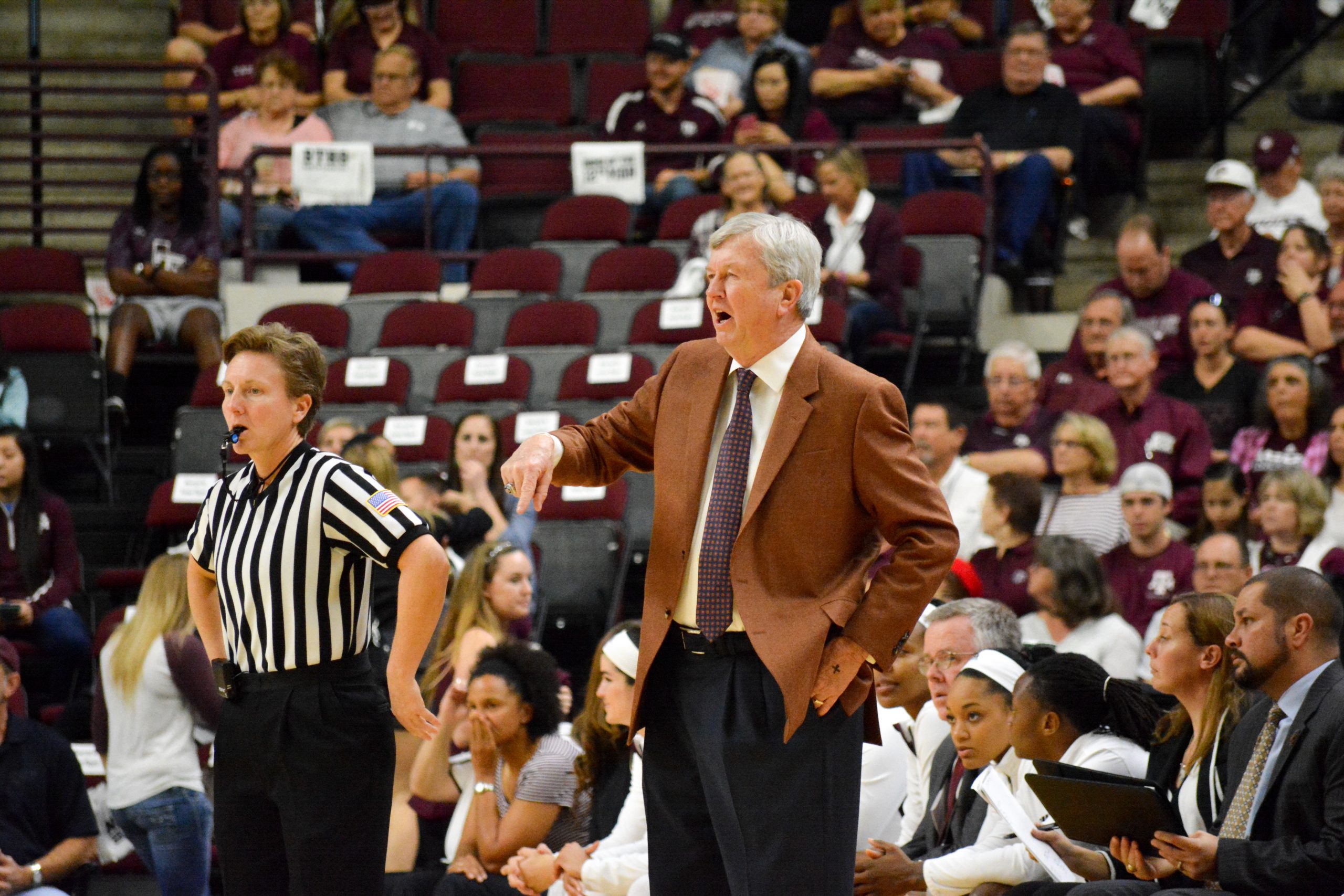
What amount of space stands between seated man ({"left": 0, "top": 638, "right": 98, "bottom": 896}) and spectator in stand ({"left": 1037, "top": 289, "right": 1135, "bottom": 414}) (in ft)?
13.4

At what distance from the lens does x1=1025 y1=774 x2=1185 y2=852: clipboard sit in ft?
11.1

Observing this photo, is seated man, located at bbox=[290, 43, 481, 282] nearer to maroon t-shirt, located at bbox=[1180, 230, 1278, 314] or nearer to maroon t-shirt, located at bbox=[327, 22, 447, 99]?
maroon t-shirt, located at bbox=[327, 22, 447, 99]

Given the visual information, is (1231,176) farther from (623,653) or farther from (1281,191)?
(623,653)

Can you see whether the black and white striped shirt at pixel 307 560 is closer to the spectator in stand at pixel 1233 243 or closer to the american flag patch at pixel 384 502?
the american flag patch at pixel 384 502

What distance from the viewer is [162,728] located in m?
5.34

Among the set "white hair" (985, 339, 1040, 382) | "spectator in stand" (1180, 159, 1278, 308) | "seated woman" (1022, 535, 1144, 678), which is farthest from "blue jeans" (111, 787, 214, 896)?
"spectator in stand" (1180, 159, 1278, 308)

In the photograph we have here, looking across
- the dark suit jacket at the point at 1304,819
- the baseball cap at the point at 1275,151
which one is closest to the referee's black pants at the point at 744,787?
the dark suit jacket at the point at 1304,819

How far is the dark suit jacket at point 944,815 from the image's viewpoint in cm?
414

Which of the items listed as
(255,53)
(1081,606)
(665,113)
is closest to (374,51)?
(255,53)

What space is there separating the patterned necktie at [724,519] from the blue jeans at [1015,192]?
20.1 ft

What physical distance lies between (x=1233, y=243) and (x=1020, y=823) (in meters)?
4.93

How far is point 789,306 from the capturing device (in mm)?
2838

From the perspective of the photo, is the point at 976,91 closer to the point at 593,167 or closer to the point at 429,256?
the point at 593,167

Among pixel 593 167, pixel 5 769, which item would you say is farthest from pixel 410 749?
pixel 593 167
